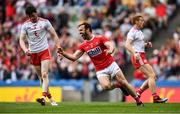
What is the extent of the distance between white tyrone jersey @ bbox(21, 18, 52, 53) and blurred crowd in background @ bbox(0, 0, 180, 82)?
920cm

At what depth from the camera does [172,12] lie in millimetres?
36438

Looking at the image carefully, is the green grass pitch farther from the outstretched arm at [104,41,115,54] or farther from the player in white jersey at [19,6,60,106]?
the outstretched arm at [104,41,115,54]

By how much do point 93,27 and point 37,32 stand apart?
13.4m

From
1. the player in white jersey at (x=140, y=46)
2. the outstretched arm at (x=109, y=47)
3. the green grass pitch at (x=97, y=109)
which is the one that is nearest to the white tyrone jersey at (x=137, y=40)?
the player in white jersey at (x=140, y=46)

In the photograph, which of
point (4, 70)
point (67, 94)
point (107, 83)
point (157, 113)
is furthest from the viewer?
point (4, 70)

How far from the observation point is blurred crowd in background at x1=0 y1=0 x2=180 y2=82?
3316cm

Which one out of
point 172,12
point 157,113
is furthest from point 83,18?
point 157,113

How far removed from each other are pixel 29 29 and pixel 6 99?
10487mm

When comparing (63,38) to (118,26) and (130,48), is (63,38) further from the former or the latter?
(130,48)

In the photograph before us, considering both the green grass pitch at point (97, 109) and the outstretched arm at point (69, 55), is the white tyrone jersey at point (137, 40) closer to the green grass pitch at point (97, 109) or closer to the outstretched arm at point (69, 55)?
the green grass pitch at point (97, 109)

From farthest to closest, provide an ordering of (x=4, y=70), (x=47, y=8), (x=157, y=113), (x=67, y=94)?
(x=47, y=8) → (x=4, y=70) → (x=67, y=94) → (x=157, y=113)

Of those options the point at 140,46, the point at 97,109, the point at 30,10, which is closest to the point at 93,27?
the point at 140,46

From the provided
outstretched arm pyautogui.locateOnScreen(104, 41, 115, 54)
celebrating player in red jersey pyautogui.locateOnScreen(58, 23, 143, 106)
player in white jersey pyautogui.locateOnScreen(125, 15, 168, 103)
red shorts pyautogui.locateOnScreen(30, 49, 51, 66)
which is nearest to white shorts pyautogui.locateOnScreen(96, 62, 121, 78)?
celebrating player in red jersey pyautogui.locateOnScreen(58, 23, 143, 106)

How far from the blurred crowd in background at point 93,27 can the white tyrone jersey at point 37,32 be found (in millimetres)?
9204
